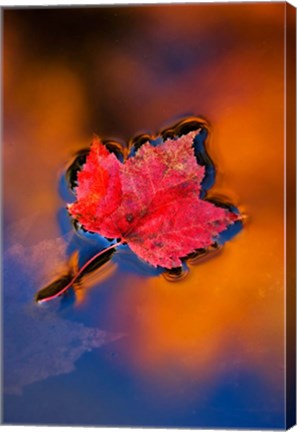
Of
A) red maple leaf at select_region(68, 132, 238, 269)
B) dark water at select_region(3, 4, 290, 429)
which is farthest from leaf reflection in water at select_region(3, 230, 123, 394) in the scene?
red maple leaf at select_region(68, 132, 238, 269)

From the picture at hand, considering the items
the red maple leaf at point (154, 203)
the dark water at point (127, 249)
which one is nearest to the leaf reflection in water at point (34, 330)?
the dark water at point (127, 249)

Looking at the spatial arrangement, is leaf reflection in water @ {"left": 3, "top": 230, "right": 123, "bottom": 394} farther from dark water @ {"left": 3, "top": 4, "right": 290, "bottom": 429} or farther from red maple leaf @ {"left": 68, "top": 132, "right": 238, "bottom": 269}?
red maple leaf @ {"left": 68, "top": 132, "right": 238, "bottom": 269}

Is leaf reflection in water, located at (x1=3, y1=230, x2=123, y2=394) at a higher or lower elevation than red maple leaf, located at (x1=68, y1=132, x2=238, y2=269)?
lower

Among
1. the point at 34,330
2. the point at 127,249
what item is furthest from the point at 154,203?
the point at 34,330

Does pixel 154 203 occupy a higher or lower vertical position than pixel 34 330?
higher

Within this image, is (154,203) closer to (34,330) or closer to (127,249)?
(127,249)

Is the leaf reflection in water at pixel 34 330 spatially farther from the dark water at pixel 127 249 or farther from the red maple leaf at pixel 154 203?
the red maple leaf at pixel 154 203
